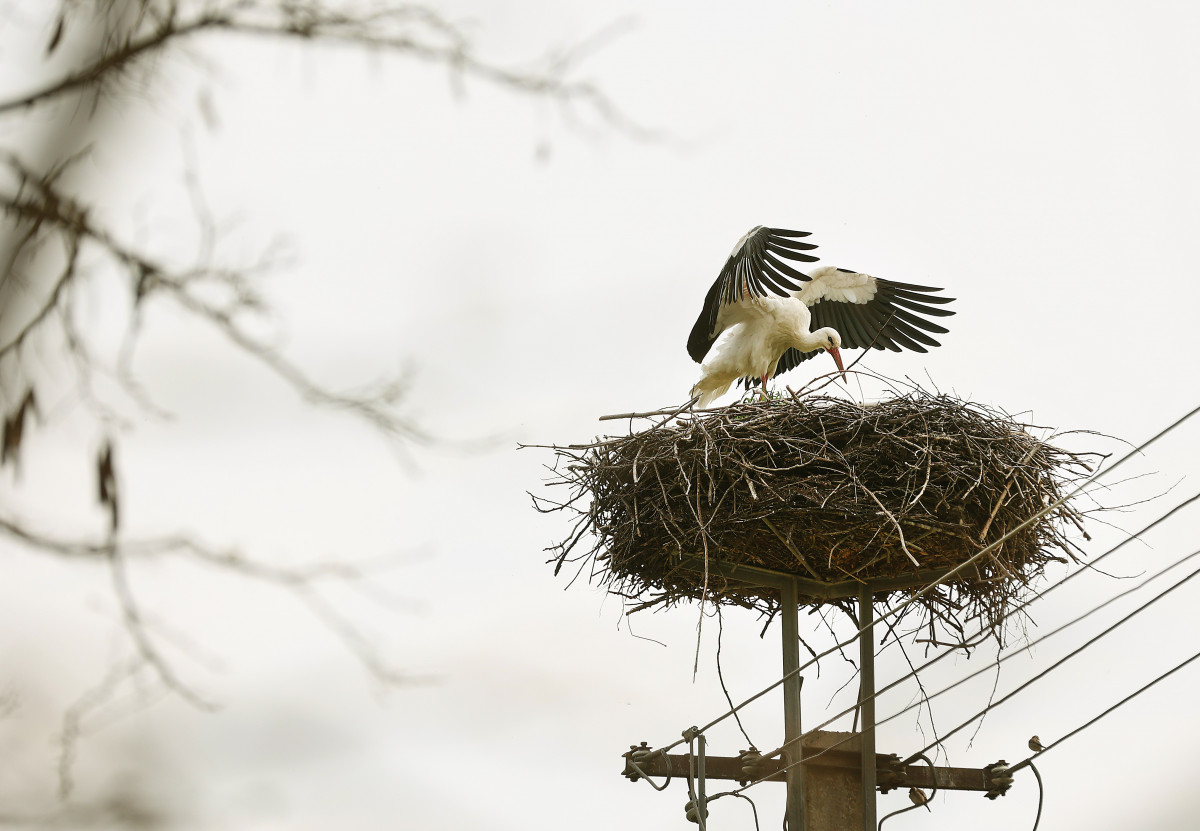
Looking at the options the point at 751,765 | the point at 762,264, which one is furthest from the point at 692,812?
the point at 762,264

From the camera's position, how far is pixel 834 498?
15.3 ft

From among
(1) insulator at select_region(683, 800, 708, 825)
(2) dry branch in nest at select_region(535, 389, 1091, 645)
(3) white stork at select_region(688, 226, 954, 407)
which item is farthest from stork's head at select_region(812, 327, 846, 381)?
(1) insulator at select_region(683, 800, 708, 825)

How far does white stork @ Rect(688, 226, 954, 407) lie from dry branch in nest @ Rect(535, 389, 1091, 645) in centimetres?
128

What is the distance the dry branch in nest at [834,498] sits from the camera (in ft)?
15.4

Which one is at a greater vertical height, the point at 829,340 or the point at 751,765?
the point at 829,340

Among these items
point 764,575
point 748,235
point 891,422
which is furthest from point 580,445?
point 748,235

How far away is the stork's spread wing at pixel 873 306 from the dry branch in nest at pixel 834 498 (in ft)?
7.18

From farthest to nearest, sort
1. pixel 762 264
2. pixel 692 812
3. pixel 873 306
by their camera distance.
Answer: pixel 873 306
pixel 762 264
pixel 692 812

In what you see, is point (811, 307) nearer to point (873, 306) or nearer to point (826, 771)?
point (873, 306)

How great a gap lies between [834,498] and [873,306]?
116 inches

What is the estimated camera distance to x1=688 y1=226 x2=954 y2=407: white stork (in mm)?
6383

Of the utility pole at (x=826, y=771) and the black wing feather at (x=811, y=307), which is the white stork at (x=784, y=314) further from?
the utility pole at (x=826, y=771)

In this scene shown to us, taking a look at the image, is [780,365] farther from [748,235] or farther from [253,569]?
[253,569]

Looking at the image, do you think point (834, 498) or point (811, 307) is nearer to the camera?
point (834, 498)
